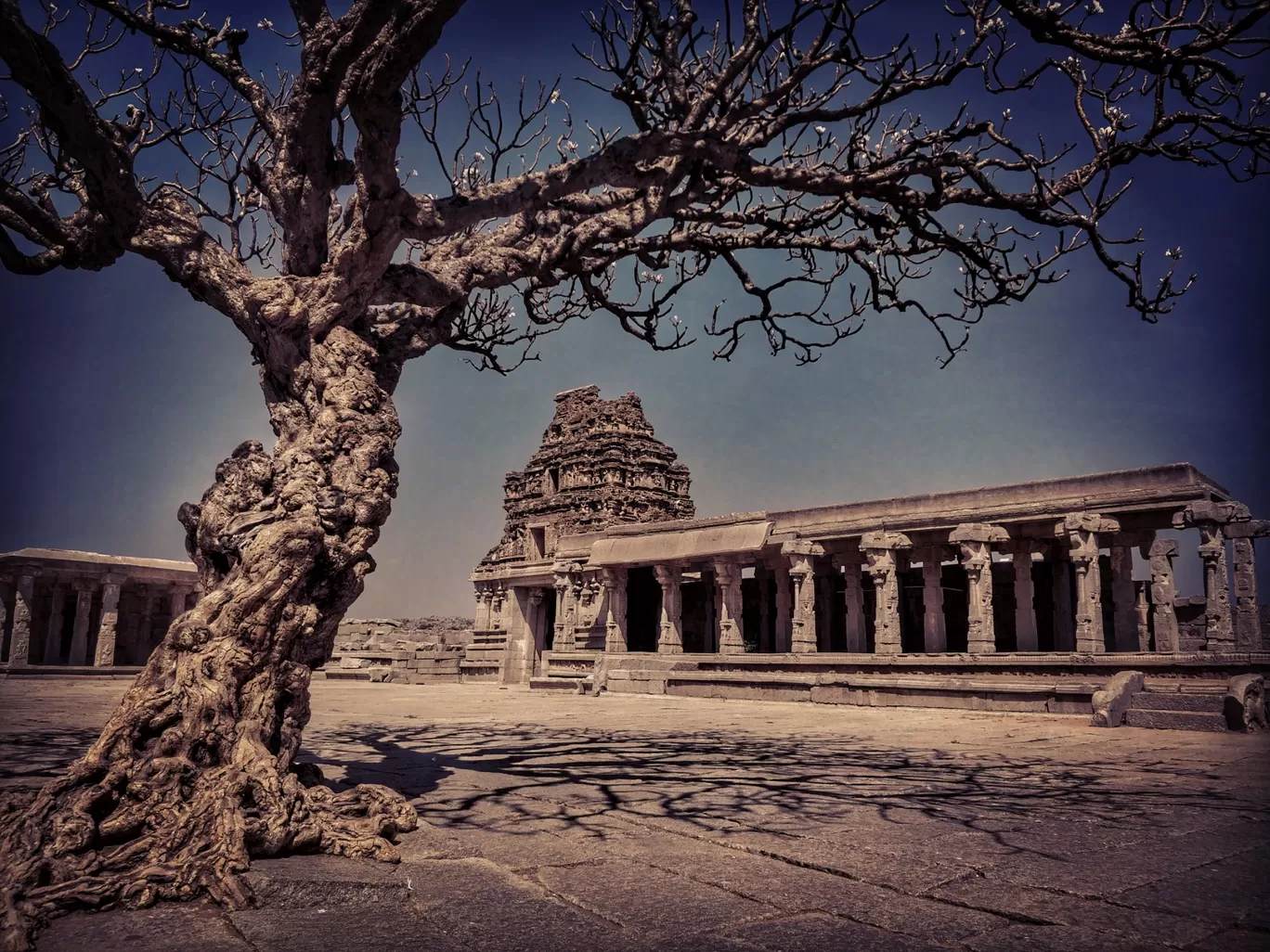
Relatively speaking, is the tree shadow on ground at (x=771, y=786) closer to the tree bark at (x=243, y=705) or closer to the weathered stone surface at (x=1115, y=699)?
the tree bark at (x=243, y=705)

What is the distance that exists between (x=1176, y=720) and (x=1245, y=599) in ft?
28.2

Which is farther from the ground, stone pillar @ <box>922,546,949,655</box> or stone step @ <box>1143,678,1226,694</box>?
stone pillar @ <box>922,546,949,655</box>

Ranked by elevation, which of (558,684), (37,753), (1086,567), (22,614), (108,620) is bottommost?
(558,684)

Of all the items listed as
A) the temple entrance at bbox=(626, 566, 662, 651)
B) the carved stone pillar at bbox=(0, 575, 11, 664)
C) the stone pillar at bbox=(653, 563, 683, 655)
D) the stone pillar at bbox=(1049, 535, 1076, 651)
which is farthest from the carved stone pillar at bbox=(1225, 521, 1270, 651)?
the carved stone pillar at bbox=(0, 575, 11, 664)

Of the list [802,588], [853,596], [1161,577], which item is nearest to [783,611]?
[853,596]

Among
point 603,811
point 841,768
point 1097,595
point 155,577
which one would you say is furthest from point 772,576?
point 603,811

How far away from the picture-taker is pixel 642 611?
104 feet

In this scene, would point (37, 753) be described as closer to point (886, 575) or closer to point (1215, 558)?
point (886, 575)

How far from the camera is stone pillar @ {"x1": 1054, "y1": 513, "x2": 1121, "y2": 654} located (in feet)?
61.4

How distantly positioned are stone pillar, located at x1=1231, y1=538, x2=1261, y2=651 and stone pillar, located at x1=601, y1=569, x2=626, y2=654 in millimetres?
15988

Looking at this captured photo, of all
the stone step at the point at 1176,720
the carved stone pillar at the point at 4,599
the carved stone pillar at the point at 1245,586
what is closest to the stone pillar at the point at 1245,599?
the carved stone pillar at the point at 1245,586

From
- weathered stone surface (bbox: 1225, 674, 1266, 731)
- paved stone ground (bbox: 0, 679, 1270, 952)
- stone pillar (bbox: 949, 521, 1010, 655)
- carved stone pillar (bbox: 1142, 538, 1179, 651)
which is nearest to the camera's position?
paved stone ground (bbox: 0, 679, 1270, 952)

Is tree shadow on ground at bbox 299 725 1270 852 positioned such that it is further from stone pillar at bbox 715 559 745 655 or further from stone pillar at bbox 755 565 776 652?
stone pillar at bbox 755 565 776 652

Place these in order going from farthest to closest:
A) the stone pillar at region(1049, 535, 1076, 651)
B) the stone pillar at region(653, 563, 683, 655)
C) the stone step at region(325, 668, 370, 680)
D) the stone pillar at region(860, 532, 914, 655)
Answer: the stone step at region(325, 668, 370, 680), the stone pillar at region(653, 563, 683, 655), the stone pillar at region(1049, 535, 1076, 651), the stone pillar at region(860, 532, 914, 655)
